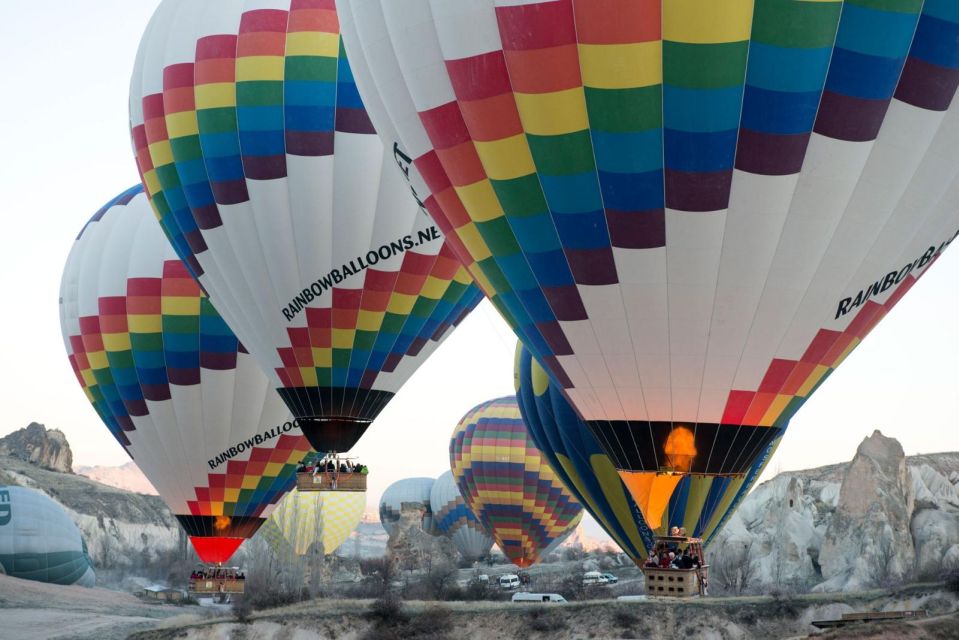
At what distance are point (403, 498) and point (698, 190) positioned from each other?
5556 cm

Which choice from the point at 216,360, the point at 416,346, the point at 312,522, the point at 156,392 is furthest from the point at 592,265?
the point at 312,522

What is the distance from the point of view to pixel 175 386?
20.8 m

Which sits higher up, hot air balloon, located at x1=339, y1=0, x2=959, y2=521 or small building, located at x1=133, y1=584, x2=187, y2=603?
hot air balloon, located at x1=339, y1=0, x2=959, y2=521

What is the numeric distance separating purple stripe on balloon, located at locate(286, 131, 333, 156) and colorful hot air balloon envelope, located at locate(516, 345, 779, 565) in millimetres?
4466

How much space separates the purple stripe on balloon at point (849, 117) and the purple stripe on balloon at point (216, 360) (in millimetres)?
12261

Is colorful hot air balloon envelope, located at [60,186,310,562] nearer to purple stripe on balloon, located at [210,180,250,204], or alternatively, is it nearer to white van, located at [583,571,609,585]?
purple stripe on balloon, located at [210,180,250,204]

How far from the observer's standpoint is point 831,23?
10914mm

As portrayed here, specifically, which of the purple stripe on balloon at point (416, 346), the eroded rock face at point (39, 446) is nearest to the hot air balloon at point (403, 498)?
the eroded rock face at point (39, 446)

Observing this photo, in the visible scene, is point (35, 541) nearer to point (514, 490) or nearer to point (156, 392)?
point (514, 490)

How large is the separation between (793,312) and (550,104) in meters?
3.23

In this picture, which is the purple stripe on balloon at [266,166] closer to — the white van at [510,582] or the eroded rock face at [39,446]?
the white van at [510,582]

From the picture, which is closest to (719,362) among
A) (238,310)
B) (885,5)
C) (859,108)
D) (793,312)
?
(793,312)

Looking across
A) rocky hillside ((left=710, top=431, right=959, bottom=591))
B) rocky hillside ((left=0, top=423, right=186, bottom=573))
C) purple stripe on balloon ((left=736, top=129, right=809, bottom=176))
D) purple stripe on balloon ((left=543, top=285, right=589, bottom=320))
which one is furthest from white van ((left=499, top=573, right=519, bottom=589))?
rocky hillside ((left=0, top=423, right=186, bottom=573))

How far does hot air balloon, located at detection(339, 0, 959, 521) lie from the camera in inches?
438
